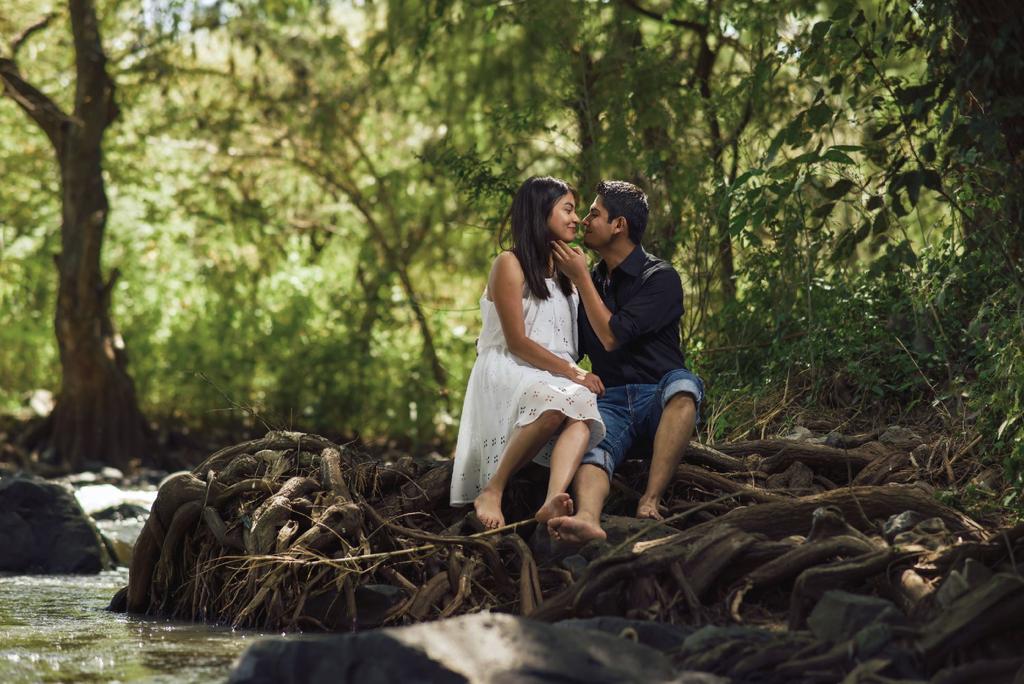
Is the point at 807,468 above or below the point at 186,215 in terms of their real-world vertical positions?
below

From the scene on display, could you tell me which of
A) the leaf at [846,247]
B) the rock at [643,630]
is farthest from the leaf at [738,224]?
the rock at [643,630]

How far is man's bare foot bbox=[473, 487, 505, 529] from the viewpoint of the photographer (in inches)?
233

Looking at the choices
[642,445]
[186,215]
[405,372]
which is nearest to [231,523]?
[642,445]

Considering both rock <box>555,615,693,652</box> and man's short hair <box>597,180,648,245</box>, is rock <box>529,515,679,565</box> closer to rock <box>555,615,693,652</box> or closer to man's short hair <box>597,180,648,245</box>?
rock <box>555,615,693,652</box>

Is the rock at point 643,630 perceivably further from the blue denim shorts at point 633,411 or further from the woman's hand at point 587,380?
the woman's hand at point 587,380

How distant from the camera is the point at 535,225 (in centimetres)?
616

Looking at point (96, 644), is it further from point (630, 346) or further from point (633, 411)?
point (630, 346)

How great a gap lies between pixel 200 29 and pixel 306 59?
62.0 inches

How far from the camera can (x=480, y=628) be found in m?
4.14

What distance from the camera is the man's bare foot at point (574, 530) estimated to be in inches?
215

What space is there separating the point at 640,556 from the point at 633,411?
129 centimetres

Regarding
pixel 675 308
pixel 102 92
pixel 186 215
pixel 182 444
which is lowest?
pixel 182 444

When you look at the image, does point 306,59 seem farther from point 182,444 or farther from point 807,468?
point 807,468

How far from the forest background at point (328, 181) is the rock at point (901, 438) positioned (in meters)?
2.06
